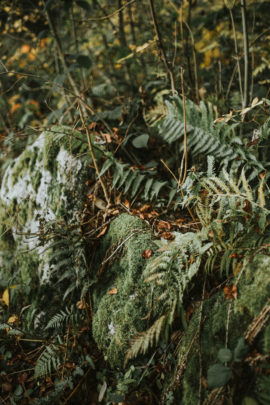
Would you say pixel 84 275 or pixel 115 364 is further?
pixel 84 275

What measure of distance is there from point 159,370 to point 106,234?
1133 millimetres

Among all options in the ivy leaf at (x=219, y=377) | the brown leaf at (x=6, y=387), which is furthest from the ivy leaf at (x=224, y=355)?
the brown leaf at (x=6, y=387)

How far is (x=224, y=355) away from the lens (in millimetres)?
1365

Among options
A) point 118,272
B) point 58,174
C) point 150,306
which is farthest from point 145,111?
point 150,306

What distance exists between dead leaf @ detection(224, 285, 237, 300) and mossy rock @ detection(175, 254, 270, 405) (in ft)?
0.08

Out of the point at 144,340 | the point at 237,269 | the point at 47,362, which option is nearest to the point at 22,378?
the point at 47,362

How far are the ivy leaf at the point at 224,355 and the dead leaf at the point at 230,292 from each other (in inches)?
11.8

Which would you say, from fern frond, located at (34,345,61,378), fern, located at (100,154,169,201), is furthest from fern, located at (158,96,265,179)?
fern frond, located at (34,345,61,378)

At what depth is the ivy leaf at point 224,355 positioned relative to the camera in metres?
1.35

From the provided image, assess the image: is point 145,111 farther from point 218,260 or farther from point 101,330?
point 101,330

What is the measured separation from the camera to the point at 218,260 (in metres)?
1.80

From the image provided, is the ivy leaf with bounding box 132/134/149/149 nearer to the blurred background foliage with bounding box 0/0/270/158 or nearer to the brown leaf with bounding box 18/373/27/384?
the blurred background foliage with bounding box 0/0/270/158

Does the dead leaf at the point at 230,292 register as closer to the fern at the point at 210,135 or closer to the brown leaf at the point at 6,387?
the fern at the point at 210,135

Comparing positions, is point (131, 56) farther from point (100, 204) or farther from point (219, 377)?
point (219, 377)
